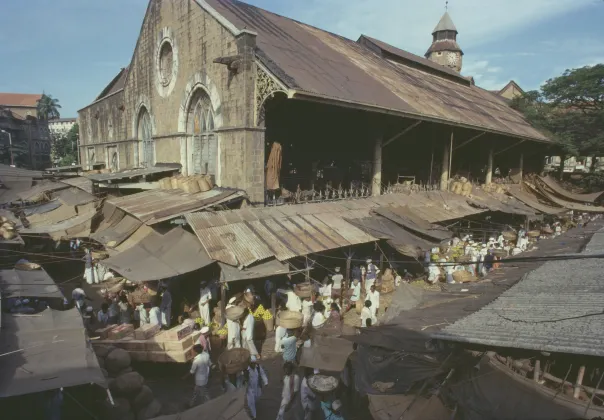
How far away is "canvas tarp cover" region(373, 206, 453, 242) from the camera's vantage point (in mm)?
12695

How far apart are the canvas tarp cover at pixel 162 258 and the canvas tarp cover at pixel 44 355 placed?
1833 mm

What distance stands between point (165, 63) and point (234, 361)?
13.8m

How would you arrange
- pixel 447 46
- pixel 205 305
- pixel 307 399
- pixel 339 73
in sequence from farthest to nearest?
pixel 447 46 → pixel 339 73 → pixel 205 305 → pixel 307 399

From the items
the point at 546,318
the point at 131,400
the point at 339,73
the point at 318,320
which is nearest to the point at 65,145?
the point at 339,73

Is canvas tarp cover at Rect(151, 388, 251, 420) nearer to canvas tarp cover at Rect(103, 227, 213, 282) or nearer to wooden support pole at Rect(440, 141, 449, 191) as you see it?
canvas tarp cover at Rect(103, 227, 213, 282)

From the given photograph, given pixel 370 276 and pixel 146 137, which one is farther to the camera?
pixel 146 137

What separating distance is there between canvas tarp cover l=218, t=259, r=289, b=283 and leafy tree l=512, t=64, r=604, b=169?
2725 cm

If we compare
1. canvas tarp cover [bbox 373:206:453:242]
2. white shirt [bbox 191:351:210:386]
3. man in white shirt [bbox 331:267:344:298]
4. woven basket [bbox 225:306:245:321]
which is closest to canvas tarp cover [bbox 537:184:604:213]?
canvas tarp cover [bbox 373:206:453:242]

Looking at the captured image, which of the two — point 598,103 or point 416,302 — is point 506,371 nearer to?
point 416,302

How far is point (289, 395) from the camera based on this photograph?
709 cm

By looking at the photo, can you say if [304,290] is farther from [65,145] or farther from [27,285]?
[65,145]

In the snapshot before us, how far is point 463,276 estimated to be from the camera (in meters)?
14.6

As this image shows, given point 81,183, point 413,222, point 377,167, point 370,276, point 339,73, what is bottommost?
point 370,276

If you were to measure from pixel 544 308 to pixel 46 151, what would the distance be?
243ft
